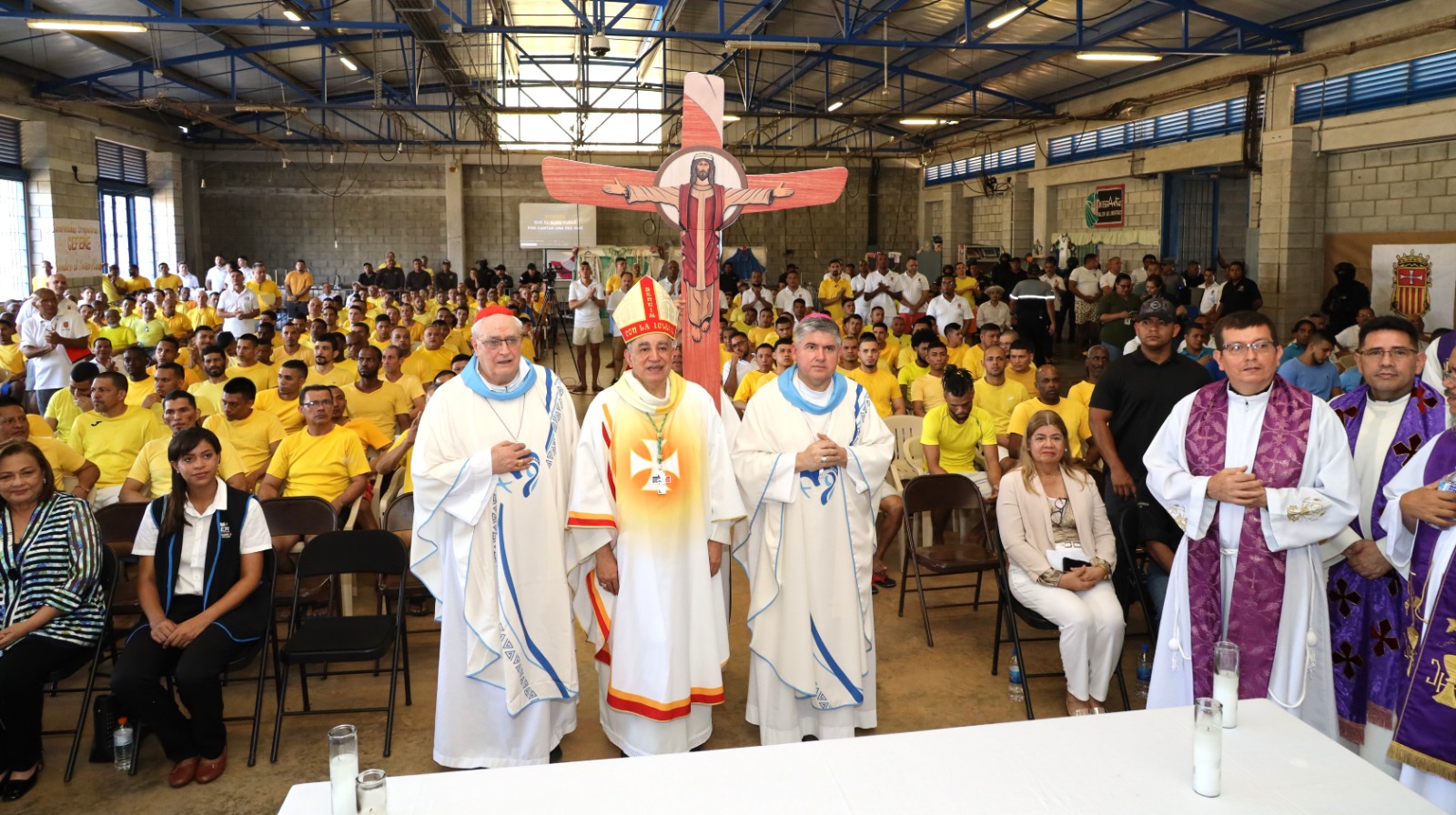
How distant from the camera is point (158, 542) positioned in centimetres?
395

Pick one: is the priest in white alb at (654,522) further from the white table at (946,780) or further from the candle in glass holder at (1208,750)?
the candle in glass holder at (1208,750)

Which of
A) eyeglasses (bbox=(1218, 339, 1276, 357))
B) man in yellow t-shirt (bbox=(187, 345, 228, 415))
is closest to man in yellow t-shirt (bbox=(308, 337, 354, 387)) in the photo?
man in yellow t-shirt (bbox=(187, 345, 228, 415))

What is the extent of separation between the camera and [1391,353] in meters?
3.47

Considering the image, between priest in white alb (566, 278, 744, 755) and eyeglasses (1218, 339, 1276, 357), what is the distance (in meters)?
1.73

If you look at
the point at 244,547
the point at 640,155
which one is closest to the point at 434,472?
the point at 244,547

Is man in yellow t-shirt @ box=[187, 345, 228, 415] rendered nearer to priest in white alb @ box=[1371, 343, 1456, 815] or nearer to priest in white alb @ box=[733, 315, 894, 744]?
priest in white alb @ box=[733, 315, 894, 744]

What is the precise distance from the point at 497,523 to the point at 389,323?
6.84 metres

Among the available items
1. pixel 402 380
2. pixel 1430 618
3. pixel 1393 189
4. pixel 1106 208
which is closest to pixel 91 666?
pixel 402 380

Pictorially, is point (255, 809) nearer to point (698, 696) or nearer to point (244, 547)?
point (244, 547)

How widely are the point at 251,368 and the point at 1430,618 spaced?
714 centimetres

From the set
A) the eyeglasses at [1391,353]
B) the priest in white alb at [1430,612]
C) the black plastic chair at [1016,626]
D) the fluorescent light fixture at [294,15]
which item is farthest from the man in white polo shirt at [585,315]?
the priest in white alb at [1430,612]

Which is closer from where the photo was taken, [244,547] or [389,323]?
[244,547]

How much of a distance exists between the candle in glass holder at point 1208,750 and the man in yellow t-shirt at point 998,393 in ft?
14.5

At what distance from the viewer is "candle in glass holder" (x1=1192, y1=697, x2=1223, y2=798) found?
2244 mm
